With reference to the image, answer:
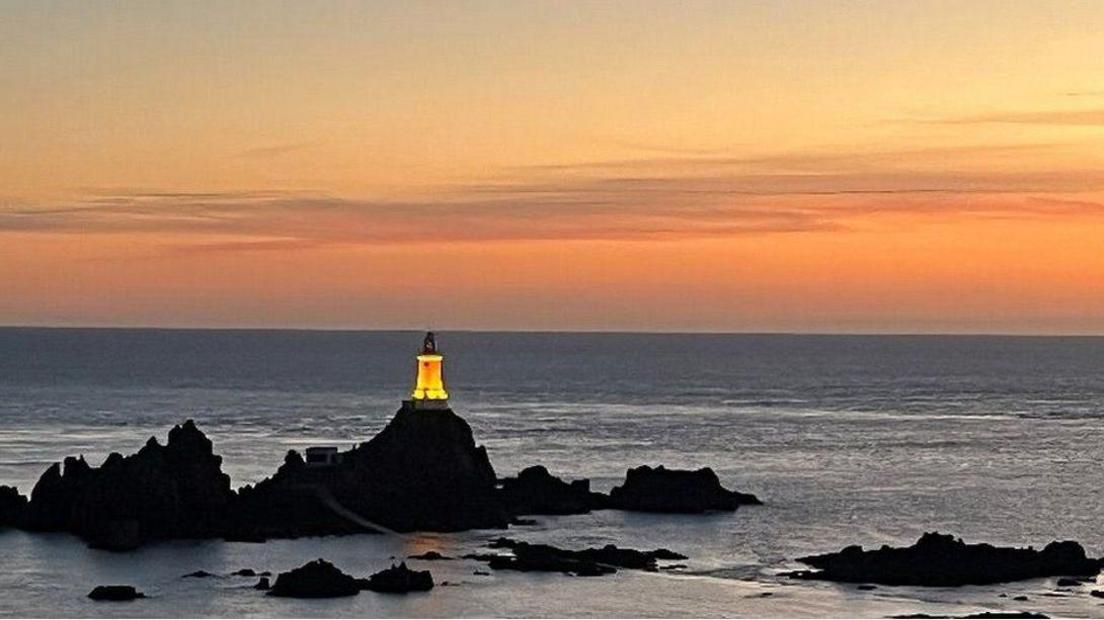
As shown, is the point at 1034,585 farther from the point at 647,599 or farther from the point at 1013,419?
the point at 1013,419

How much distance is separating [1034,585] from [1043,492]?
35961 millimetres

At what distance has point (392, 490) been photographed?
7475 cm

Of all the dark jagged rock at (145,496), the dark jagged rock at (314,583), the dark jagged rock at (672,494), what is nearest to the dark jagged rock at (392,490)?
the dark jagged rock at (145,496)

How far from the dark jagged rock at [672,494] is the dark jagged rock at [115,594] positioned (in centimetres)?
2762

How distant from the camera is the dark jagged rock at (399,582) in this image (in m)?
58.2

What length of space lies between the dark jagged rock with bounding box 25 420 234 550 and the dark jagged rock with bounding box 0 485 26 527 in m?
0.45

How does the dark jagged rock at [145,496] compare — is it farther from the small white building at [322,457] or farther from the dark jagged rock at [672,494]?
the dark jagged rock at [672,494]

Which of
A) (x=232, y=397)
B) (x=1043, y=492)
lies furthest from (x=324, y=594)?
(x=232, y=397)

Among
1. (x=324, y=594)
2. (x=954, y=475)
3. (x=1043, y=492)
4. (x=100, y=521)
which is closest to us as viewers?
(x=324, y=594)

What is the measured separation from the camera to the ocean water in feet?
188

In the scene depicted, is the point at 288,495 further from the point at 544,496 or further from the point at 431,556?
the point at 544,496

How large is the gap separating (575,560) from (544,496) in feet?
53.7

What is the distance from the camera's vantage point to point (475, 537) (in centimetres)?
7062

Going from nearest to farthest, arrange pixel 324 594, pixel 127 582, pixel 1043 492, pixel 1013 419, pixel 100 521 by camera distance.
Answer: pixel 324 594 < pixel 127 582 < pixel 100 521 < pixel 1043 492 < pixel 1013 419
